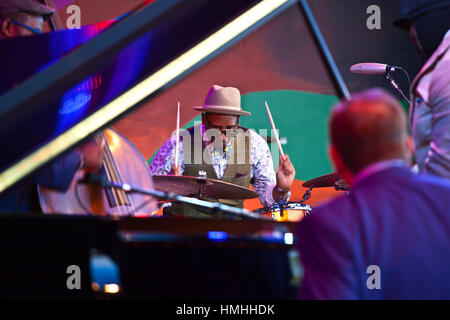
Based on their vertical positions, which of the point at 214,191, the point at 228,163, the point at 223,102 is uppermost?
the point at 223,102

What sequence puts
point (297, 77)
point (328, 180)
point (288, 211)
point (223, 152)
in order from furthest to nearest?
1. point (297, 77)
2. point (223, 152)
3. point (328, 180)
4. point (288, 211)

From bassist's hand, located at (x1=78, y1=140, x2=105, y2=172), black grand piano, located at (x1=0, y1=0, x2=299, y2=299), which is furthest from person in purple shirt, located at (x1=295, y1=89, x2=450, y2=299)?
bassist's hand, located at (x1=78, y1=140, x2=105, y2=172)

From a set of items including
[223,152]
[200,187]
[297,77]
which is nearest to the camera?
[200,187]

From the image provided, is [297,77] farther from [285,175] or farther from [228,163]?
[285,175]

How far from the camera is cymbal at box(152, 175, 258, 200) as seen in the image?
3.23m

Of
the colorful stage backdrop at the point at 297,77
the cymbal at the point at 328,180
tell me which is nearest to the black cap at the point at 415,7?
the cymbal at the point at 328,180

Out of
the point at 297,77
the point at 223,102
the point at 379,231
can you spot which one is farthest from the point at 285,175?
the point at 379,231

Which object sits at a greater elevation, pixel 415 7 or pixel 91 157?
pixel 415 7

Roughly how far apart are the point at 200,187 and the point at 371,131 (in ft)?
7.45

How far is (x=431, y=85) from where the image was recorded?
1901 millimetres

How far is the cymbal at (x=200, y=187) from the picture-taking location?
323 cm

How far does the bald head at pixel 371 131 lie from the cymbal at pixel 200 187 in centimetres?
212
